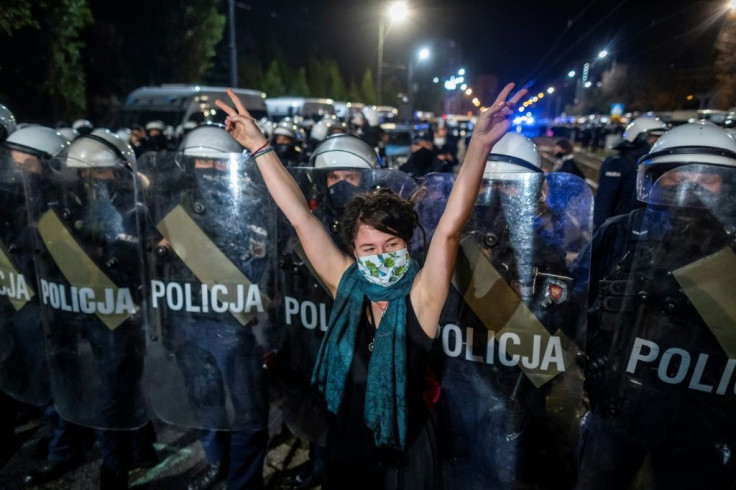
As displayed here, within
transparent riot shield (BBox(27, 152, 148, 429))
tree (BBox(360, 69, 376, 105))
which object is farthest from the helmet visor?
tree (BBox(360, 69, 376, 105))

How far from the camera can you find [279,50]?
51.1m

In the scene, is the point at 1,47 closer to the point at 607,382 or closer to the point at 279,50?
the point at 607,382

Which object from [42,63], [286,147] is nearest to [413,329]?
[286,147]

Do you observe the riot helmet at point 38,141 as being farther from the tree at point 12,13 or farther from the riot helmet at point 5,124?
the tree at point 12,13

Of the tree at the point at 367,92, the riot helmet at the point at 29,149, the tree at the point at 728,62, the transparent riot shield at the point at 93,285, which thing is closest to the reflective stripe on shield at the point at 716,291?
the transparent riot shield at the point at 93,285

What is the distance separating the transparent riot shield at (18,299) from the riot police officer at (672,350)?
3255mm

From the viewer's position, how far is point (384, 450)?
2.04m

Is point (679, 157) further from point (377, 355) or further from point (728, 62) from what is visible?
point (728, 62)

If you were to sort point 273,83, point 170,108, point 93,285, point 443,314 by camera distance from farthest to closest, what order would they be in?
point 273,83 → point 170,108 → point 93,285 → point 443,314

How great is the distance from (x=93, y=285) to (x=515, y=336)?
88.9 inches

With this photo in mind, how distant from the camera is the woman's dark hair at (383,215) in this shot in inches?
78.4

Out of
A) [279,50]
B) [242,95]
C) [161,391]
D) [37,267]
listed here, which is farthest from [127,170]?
[279,50]

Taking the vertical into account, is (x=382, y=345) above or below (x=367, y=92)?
below

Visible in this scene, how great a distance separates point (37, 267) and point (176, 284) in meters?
0.93
